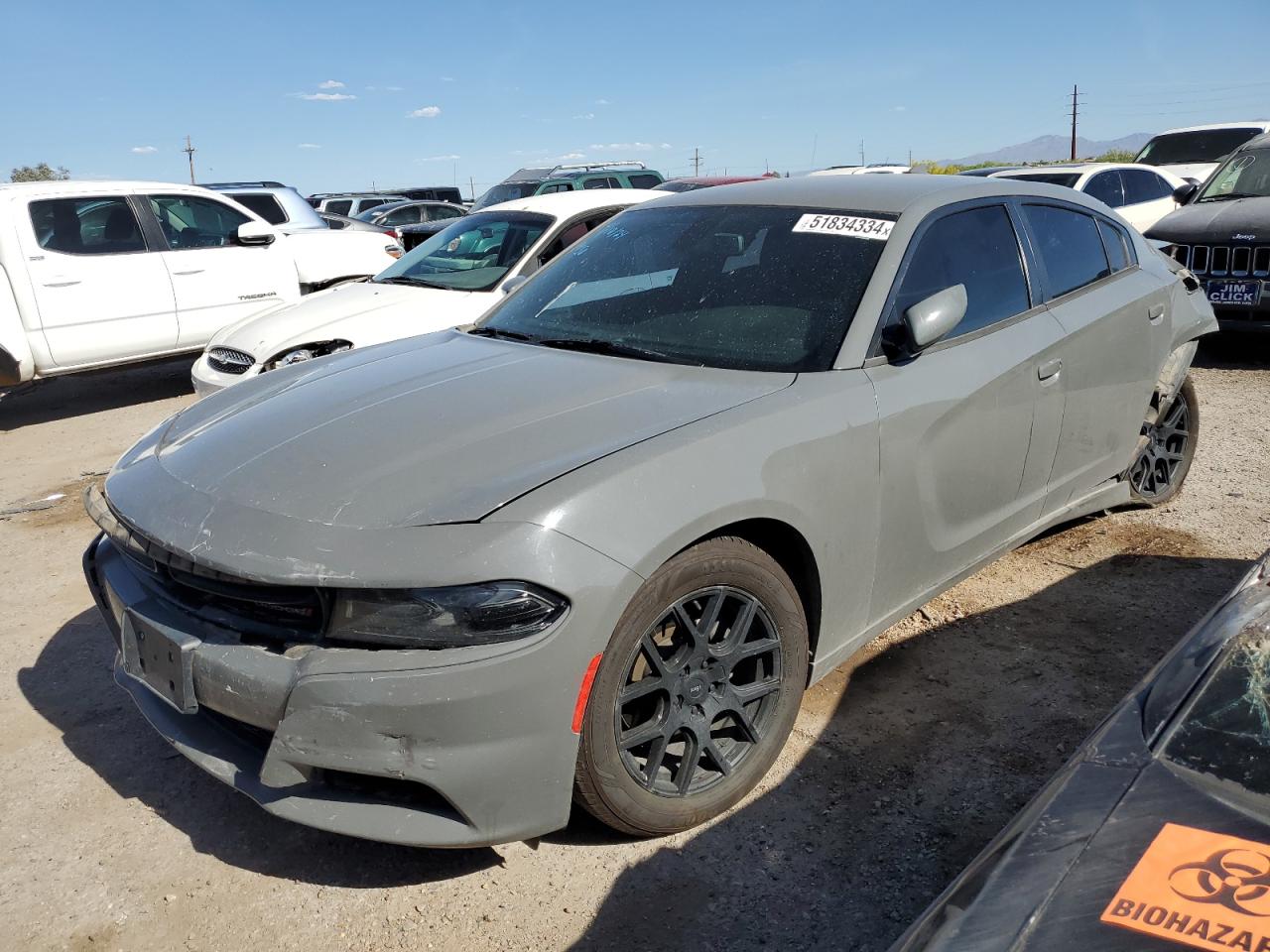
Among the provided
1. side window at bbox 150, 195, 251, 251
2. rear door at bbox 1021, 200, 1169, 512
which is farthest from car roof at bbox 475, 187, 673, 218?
rear door at bbox 1021, 200, 1169, 512

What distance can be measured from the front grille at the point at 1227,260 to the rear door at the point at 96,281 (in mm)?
8494

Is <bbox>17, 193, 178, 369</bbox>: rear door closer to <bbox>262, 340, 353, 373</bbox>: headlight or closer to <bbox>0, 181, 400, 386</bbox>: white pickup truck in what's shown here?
<bbox>0, 181, 400, 386</bbox>: white pickup truck

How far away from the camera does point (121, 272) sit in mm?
8195

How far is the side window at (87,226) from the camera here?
7883mm

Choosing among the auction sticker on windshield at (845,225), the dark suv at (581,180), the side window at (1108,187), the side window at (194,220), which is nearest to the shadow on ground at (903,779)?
the auction sticker on windshield at (845,225)

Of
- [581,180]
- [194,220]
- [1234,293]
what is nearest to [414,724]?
[194,220]

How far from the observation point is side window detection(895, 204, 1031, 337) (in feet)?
10.7

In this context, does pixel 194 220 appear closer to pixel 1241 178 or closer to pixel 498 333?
pixel 498 333

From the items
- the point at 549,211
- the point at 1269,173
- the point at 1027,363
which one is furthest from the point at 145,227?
the point at 1269,173

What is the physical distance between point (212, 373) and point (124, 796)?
4022 mm

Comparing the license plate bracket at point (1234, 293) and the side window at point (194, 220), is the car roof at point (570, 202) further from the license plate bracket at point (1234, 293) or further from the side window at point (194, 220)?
the license plate bracket at point (1234, 293)

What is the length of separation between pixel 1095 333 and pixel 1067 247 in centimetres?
39

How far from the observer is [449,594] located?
2.16 meters

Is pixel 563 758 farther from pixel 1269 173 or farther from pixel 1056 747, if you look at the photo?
pixel 1269 173
